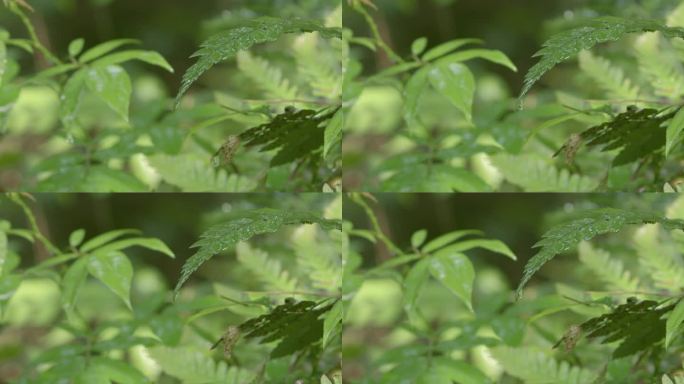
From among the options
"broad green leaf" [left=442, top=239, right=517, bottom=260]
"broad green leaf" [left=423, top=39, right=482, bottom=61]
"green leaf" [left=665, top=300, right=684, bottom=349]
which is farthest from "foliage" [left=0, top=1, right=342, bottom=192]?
"green leaf" [left=665, top=300, right=684, bottom=349]

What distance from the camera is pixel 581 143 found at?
2.11 metres

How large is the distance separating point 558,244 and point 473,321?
253mm

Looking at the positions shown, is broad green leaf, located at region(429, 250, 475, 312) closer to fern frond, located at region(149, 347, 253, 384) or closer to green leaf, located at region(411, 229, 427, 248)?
green leaf, located at region(411, 229, 427, 248)

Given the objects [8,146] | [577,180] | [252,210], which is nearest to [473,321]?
[577,180]

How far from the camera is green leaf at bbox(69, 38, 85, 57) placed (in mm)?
2102

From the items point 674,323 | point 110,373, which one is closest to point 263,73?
point 110,373

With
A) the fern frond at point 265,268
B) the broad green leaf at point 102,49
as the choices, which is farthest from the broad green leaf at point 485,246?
the broad green leaf at point 102,49

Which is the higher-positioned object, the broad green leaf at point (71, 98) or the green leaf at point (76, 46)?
the green leaf at point (76, 46)

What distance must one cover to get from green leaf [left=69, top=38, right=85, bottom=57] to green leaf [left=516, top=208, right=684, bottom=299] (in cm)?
105

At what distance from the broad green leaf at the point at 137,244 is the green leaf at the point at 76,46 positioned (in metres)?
0.41

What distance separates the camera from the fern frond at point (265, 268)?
2.12 m

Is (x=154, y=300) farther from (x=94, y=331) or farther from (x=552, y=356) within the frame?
(x=552, y=356)

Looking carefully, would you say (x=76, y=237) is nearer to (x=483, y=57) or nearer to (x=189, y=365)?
(x=189, y=365)

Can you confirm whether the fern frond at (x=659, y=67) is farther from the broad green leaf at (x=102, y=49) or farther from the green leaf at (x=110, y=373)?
the green leaf at (x=110, y=373)
